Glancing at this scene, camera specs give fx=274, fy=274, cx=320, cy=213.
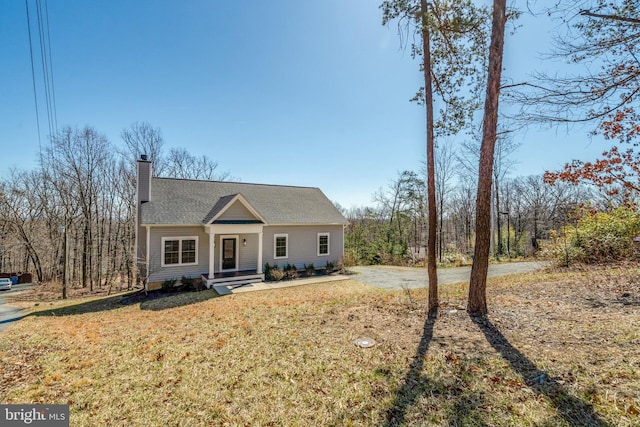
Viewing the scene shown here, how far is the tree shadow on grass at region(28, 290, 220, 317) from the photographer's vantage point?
10.4 m

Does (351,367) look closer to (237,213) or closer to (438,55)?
(438,55)

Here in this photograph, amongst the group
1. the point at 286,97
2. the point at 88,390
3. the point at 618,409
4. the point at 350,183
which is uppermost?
the point at 286,97

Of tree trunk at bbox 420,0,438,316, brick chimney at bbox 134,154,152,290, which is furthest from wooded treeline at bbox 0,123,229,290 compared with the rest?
tree trunk at bbox 420,0,438,316

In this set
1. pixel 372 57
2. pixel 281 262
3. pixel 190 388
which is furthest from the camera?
pixel 281 262

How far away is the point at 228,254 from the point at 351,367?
12114 millimetres

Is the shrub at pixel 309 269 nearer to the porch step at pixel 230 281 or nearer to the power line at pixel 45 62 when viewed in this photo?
the porch step at pixel 230 281

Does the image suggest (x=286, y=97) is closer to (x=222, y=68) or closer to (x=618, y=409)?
(x=222, y=68)

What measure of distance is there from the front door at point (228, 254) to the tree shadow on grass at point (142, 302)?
2.82 m

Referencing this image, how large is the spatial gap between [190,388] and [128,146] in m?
27.9

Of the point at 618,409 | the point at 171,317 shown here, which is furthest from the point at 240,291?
the point at 618,409

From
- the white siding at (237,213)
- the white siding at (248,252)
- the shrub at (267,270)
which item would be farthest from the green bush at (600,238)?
the white siding at (237,213)

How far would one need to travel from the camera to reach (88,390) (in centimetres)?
386

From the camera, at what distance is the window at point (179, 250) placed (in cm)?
1311

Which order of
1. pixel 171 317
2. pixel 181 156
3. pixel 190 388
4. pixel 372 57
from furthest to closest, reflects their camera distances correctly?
pixel 181 156, pixel 372 57, pixel 171 317, pixel 190 388
